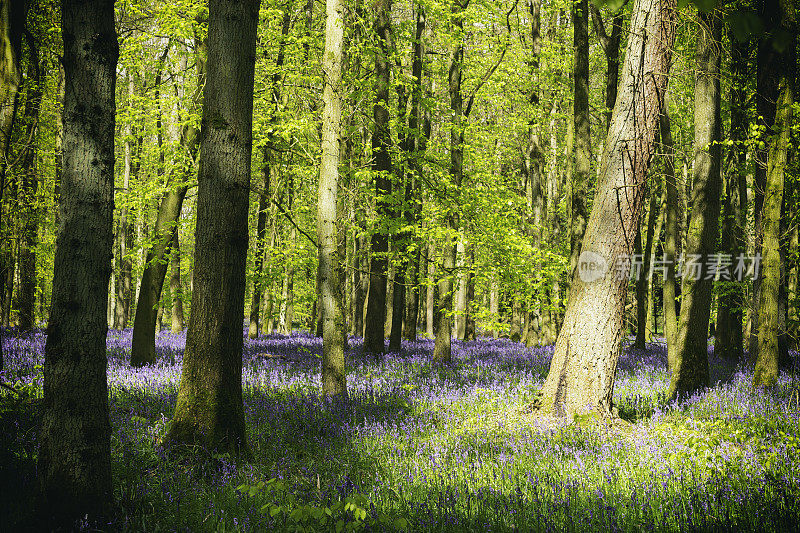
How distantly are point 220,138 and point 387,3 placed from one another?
32.2ft

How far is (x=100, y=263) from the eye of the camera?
3.33 meters

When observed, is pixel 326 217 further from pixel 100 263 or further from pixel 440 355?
pixel 440 355

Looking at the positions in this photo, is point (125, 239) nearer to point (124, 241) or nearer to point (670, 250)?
point (124, 241)

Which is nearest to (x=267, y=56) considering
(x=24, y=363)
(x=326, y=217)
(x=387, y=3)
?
(x=387, y=3)

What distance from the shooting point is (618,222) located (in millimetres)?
6340

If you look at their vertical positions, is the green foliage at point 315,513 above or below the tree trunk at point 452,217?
below

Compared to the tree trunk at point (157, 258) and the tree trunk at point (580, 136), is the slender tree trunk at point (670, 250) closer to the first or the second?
the tree trunk at point (580, 136)

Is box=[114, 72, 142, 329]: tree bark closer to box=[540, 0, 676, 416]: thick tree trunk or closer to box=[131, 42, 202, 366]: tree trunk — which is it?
box=[131, 42, 202, 366]: tree trunk

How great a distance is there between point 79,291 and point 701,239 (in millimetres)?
9362

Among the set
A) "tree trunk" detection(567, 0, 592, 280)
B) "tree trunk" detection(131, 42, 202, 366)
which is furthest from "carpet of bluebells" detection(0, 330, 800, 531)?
"tree trunk" detection(567, 0, 592, 280)

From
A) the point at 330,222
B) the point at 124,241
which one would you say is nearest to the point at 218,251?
the point at 330,222

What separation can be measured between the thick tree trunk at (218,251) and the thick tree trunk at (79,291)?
149cm

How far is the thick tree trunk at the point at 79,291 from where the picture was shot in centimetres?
322

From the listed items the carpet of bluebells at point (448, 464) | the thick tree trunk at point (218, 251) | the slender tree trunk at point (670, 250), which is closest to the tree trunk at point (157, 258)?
the carpet of bluebells at point (448, 464)
